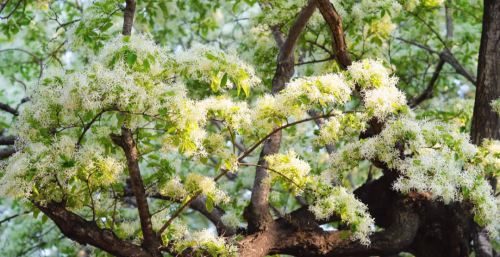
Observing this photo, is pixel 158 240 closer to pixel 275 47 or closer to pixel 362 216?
pixel 362 216

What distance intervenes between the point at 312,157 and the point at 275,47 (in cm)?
127

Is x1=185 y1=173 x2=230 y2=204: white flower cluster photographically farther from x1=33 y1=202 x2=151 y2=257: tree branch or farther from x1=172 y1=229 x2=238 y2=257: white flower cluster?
x1=33 y1=202 x2=151 y2=257: tree branch

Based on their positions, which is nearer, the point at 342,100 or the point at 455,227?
the point at 342,100

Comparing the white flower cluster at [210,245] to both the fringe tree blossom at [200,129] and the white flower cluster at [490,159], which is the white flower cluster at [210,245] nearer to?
the fringe tree blossom at [200,129]

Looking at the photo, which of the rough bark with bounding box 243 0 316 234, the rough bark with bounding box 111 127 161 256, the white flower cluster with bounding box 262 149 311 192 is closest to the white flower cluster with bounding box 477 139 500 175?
the white flower cluster with bounding box 262 149 311 192

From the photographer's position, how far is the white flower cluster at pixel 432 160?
121 inches

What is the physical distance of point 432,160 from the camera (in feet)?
10.2

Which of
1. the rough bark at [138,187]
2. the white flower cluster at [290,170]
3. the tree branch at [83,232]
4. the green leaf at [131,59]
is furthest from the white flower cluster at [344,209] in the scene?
the green leaf at [131,59]

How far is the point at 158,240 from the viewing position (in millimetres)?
3418

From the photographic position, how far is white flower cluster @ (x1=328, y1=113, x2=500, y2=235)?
3082mm

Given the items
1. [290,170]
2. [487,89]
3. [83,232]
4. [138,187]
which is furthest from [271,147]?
[487,89]

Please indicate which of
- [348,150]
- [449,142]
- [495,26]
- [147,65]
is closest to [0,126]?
[147,65]

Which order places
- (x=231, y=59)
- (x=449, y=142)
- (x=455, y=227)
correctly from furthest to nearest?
(x=455, y=227), (x=449, y=142), (x=231, y=59)

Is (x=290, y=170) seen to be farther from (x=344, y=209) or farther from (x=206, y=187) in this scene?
(x=206, y=187)
